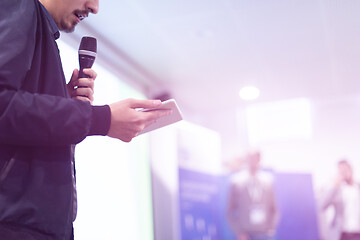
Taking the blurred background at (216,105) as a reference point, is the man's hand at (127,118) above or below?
below

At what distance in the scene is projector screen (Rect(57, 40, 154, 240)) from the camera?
11.0ft

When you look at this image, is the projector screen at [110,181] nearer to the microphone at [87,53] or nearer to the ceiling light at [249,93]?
the ceiling light at [249,93]

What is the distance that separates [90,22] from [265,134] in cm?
391

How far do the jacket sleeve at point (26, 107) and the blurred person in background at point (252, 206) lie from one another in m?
4.40

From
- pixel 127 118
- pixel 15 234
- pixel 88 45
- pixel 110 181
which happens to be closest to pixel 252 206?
pixel 110 181

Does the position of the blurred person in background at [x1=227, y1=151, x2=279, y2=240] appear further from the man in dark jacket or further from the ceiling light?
the man in dark jacket

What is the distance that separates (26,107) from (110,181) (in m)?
3.03

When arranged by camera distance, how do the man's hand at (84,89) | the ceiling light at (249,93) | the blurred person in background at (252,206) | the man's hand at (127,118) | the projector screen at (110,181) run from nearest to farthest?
the man's hand at (127,118), the man's hand at (84,89), the projector screen at (110,181), the blurred person in background at (252,206), the ceiling light at (249,93)

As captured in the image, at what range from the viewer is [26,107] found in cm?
89

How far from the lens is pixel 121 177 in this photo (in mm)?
4102

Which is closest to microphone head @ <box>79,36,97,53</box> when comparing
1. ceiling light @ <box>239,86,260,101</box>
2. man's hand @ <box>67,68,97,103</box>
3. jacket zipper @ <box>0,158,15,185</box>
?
man's hand @ <box>67,68,97,103</box>

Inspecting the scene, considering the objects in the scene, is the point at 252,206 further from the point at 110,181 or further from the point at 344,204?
the point at 110,181

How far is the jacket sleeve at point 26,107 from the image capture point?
2.90 ft

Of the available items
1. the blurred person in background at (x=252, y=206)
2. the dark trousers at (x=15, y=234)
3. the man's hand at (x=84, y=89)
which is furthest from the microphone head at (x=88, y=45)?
the blurred person in background at (x=252, y=206)
